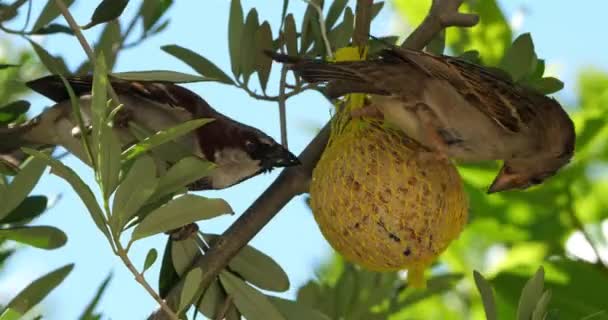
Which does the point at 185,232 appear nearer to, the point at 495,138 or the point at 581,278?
the point at 495,138

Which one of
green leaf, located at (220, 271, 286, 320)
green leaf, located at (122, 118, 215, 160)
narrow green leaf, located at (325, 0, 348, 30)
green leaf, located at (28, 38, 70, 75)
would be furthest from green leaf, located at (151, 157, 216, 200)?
narrow green leaf, located at (325, 0, 348, 30)

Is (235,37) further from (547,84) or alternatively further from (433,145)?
(547,84)

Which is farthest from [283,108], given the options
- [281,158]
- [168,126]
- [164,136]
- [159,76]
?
[164,136]

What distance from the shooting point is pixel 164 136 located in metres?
1.32

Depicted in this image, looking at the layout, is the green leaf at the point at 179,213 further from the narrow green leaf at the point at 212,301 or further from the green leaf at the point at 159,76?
the narrow green leaf at the point at 212,301

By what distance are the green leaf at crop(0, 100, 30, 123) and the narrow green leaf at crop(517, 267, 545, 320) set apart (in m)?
0.82

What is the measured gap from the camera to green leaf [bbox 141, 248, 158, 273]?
1.33 meters

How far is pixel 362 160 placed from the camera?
169cm

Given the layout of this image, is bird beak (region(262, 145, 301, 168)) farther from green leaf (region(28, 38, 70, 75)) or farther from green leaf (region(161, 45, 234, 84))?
green leaf (region(28, 38, 70, 75))

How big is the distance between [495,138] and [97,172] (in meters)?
0.67

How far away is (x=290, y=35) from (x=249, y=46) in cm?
7

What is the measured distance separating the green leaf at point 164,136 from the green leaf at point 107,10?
1.07 ft

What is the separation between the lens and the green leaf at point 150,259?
4.38 ft

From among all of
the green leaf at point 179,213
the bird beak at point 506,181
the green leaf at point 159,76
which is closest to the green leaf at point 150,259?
the green leaf at point 179,213
